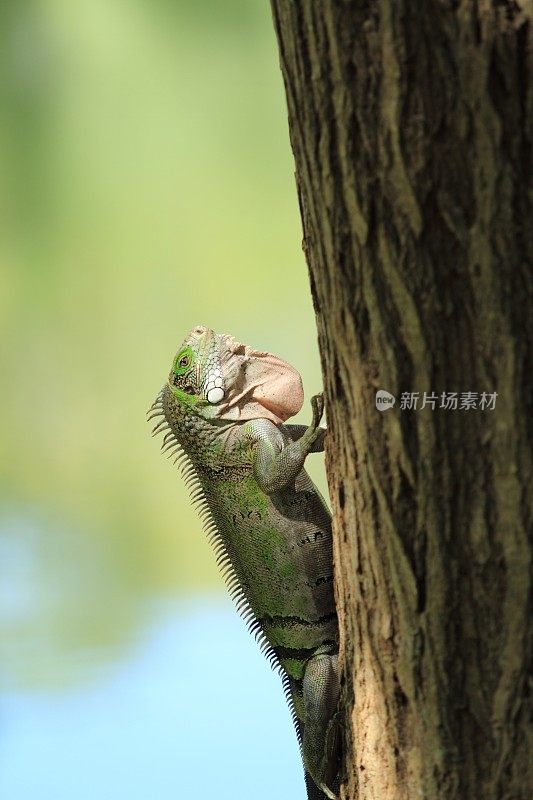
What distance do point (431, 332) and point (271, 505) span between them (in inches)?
40.8

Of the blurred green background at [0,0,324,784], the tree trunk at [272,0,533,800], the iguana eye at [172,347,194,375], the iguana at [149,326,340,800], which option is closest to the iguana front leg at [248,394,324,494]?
the iguana at [149,326,340,800]

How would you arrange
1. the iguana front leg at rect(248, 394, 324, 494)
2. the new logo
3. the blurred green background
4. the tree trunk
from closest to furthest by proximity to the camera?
1. the tree trunk
2. the new logo
3. the iguana front leg at rect(248, 394, 324, 494)
4. the blurred green background

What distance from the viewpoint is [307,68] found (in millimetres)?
1309

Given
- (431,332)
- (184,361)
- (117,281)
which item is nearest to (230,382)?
(184,361)

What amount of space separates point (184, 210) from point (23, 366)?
1.02m

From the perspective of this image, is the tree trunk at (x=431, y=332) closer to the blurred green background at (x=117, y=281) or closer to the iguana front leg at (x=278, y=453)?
the iguana front leg at (x=278, y=453)

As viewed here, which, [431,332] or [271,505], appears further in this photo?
[271,505]

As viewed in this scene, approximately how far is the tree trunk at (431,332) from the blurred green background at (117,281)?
2165 millimetres

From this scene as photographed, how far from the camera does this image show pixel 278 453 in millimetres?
2168

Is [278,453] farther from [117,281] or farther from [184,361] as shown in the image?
[117,281]

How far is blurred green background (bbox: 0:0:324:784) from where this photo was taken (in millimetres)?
3607

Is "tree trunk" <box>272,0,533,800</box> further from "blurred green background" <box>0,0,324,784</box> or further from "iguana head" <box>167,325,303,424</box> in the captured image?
"blurred green background" <box>0,0,324,784</box>

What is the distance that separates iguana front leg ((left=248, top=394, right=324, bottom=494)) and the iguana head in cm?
11

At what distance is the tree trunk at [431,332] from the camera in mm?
1216
